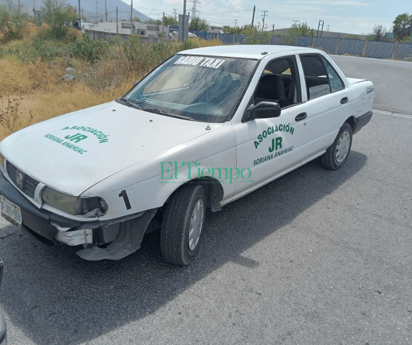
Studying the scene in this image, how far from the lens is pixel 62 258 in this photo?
124 inches

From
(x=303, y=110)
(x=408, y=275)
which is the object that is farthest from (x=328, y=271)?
(x=303, y=110)

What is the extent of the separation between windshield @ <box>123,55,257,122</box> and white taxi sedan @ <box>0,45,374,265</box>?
0.01 metres

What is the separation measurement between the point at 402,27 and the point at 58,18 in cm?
5187

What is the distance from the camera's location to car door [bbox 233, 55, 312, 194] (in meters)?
3.41

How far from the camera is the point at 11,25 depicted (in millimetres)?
26344

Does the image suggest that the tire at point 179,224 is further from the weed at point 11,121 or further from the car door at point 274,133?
the weed at point 11,121

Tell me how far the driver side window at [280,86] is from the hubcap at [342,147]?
133 centimetres

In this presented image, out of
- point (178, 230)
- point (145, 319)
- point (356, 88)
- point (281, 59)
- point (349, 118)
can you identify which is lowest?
point (145, 319)

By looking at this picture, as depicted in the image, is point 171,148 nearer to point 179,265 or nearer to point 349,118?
point 179,265

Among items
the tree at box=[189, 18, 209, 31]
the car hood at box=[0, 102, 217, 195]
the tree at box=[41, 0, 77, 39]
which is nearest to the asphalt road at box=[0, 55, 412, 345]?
the car hood at box=[0, 102, 217, 195]

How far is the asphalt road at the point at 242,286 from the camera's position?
2449mm

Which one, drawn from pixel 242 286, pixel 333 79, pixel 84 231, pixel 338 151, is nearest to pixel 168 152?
pixel 84 231

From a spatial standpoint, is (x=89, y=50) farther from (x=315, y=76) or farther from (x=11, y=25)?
(x=11, y=25)

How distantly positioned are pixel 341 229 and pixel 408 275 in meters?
0.83
